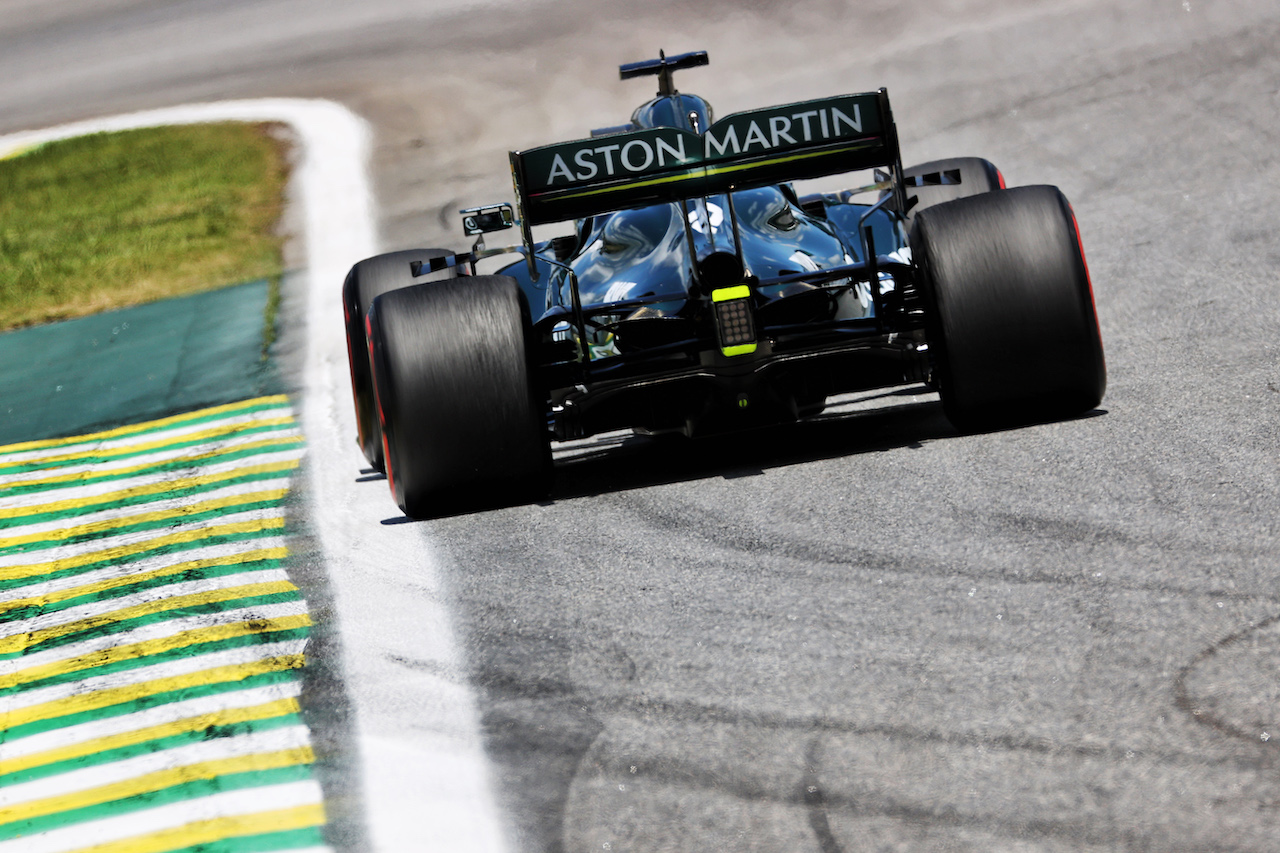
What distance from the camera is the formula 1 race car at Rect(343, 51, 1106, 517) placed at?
673 cm

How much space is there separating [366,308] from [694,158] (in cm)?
295

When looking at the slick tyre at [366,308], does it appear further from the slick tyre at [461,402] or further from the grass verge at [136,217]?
the grass verge at [136,217]

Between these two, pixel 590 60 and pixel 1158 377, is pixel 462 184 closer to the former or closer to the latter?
pixel 590 60

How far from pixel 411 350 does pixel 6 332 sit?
431 inches

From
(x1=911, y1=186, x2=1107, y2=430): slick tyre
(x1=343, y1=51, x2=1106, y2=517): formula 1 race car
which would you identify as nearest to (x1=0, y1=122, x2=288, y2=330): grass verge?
(x1=343, y1=51, x2=1106, y2=517): formula 1 race car

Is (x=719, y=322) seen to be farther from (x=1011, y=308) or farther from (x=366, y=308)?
(x=366, y=308)

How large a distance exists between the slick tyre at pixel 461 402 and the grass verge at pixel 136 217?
10.5 meters

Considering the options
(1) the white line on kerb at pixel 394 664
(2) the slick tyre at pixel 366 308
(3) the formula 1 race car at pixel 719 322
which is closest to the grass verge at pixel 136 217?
(1) the white line on kerb at pixel 394 664

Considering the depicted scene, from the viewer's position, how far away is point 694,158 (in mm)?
7020

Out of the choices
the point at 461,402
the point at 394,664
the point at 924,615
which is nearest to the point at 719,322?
the point at 461,402

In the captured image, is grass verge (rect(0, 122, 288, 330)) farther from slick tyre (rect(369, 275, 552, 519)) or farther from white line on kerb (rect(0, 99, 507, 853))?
slick tyre (rect(369, 275, 552, 519))

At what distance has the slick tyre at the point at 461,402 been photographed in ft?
22.0

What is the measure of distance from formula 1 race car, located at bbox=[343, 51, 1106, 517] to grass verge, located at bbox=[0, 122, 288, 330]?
10417 millimetres

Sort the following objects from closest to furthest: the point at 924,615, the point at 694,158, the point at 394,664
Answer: the point at 924,615 < the point at 394,664 < the point at 694,158
